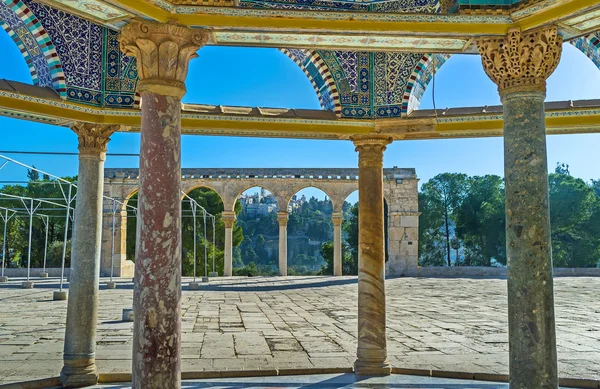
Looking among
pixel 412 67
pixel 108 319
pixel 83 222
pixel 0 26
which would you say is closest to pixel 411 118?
pixel 412 67

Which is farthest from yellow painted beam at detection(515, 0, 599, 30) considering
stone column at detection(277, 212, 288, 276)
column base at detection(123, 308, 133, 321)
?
stone column at detection(277, 212, 288, 276)

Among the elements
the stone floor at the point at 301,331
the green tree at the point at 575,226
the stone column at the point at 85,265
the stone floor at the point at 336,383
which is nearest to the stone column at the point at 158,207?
the stone column at the point at 85,265

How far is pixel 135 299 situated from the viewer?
4.42 m

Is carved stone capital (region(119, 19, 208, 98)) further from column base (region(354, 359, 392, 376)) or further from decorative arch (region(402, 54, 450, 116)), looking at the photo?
column base (region(354, 359, 392, 376))

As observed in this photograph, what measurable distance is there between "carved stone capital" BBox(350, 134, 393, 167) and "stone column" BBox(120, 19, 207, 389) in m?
3.64

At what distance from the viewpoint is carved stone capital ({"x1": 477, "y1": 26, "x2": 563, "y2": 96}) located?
4.68 m

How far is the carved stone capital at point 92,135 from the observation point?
283 inches

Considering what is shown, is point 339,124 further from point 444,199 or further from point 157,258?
point 444,199

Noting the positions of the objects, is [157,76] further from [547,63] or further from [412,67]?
[412,67]

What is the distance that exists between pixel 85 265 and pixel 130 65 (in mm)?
2700

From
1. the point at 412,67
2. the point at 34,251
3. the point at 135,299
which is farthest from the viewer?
the point at 34,251

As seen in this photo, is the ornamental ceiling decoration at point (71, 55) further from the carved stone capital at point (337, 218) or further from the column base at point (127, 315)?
the carved stone capital at point (337, 218)

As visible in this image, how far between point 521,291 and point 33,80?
6.27 m

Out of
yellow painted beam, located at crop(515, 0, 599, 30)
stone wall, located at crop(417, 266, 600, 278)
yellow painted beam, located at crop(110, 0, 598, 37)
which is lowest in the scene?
stone wall, located at crop(417, 266, 600, 278)
